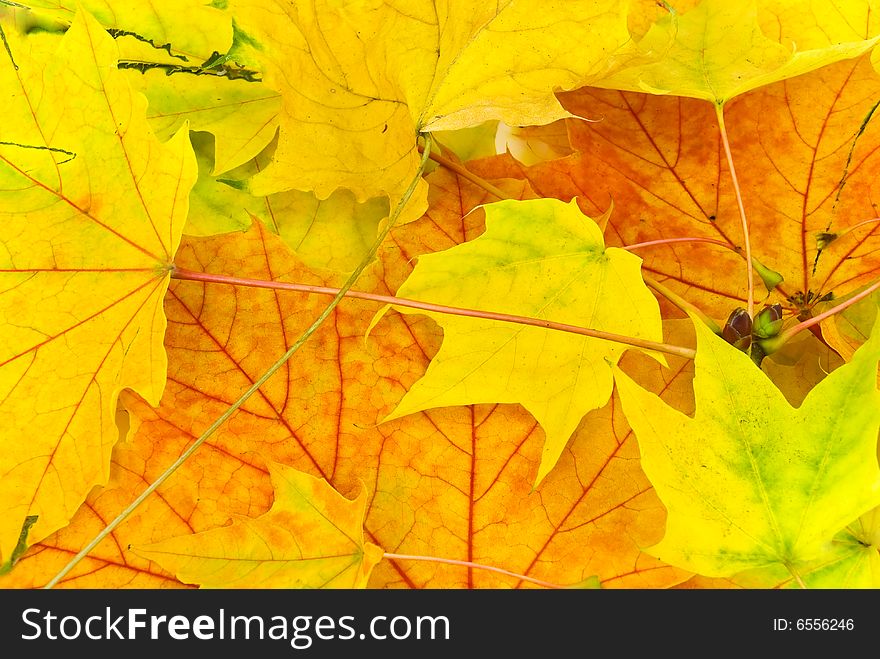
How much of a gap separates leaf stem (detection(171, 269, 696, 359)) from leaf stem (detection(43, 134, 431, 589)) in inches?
0.5

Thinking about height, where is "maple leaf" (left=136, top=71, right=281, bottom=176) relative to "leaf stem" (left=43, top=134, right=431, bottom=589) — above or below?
above

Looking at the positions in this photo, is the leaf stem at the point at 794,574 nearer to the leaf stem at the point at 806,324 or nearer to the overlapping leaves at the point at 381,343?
the overlapping leaves at the point at 381,343

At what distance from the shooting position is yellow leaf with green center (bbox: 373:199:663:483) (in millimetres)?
371

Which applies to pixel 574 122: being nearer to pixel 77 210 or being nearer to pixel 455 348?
pixel 455 348

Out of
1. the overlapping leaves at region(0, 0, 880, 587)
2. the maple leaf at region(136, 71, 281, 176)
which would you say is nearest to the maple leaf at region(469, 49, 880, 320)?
the overlapping leaves at region(0, 0, 880, 587)

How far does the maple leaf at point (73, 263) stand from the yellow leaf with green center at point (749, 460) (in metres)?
0.24

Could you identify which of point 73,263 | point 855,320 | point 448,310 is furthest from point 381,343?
point 855,320

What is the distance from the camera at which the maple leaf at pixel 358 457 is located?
374mm

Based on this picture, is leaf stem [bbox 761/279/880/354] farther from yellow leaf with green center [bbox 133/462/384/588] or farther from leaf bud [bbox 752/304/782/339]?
yellow leaf with green center [bbox 133/462/384/588]

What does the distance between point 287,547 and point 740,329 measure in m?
0.25

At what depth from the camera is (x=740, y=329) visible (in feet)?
1.24

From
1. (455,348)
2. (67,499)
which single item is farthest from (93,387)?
(455,348)

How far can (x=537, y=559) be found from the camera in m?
0.37

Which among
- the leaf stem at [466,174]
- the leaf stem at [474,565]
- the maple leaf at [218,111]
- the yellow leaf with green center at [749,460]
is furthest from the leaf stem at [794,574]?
the maple leaf at [218,111]
